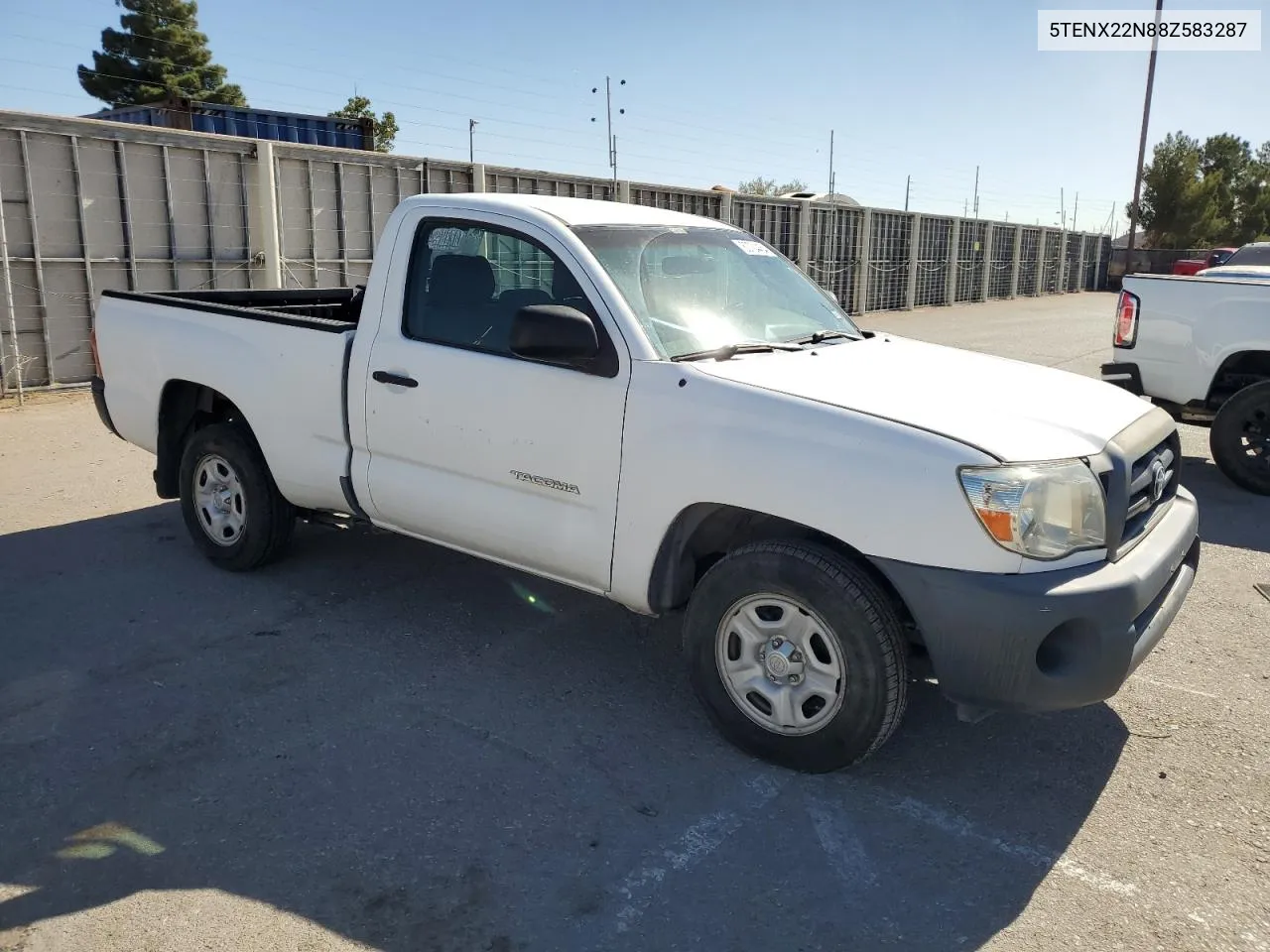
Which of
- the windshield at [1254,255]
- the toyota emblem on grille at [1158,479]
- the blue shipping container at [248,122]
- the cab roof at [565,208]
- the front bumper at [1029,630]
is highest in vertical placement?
the blue shipping container at [248,122]

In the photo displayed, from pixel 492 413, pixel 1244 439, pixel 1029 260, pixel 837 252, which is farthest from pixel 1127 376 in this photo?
pixel 1029 260

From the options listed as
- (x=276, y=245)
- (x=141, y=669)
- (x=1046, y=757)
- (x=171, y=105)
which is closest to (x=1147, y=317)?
(x=1046, y=757)

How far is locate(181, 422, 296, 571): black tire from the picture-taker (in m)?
5.12

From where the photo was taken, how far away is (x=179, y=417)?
5602mm

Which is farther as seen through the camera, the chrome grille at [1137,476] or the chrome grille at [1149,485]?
the chrome grille at [1149,485]

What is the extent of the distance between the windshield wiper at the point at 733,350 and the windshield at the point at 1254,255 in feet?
39.3

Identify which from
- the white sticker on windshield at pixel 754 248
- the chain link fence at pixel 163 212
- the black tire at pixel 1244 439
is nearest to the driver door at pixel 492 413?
the white sticker on windshield at pixel 754 248

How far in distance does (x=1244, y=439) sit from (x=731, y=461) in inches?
231

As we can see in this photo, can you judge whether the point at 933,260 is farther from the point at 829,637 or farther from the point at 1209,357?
the point at 829,637

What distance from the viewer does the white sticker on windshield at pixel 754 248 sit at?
467cm

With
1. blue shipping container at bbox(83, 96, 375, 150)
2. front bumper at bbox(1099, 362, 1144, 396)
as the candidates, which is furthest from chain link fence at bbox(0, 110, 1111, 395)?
front bumper at bbox(1099, 362, 1144, 396)

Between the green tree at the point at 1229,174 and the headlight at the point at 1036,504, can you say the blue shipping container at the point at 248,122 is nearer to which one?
the headlight at the point at 1036,504

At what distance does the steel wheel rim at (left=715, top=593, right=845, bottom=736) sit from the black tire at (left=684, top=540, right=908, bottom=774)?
0.7 inches

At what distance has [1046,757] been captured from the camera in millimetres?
3611
